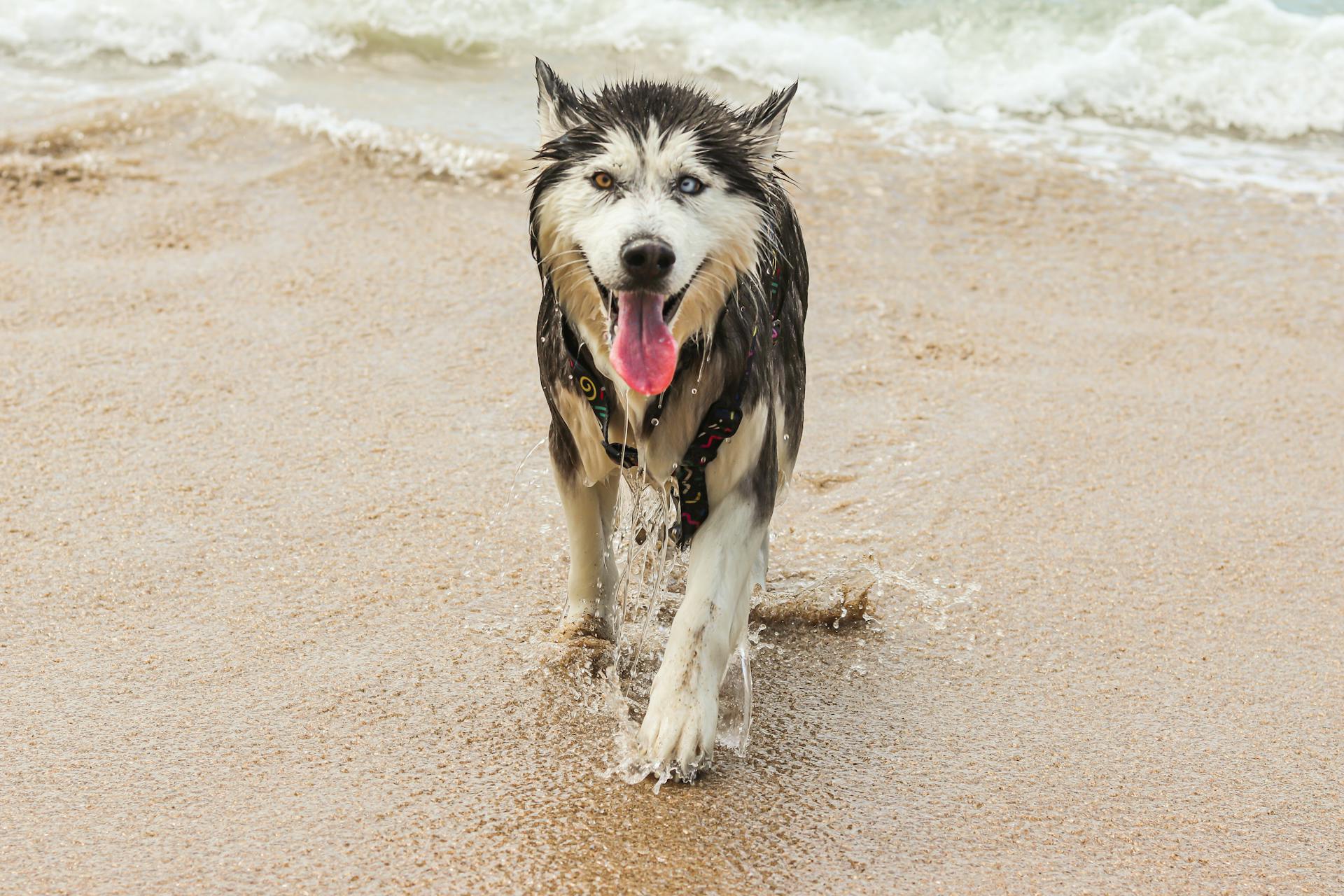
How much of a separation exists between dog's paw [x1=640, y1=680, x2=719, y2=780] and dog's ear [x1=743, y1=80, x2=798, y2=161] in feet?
4.35

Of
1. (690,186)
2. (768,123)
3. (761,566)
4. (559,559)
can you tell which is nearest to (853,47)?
(559,559)

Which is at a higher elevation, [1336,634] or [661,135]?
[661,135]

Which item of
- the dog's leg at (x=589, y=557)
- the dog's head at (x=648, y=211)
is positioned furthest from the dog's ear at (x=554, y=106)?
the dog's leg at (x=589, y=557)

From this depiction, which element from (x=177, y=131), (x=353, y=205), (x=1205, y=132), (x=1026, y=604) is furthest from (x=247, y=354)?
(x=1205, y=132)

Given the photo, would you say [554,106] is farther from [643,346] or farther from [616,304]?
[643,346]

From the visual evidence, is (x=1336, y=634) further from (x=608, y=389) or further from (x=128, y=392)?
(x=128, y=392)

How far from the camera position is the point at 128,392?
5.44 meters

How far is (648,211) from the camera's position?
10.2 feet

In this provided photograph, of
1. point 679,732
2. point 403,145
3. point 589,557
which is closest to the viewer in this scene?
point 679,732

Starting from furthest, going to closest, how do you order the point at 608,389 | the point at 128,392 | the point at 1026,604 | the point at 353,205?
the point at 353,205 < the point at 128,392 < the point at 1026,604 < the point at 608,389

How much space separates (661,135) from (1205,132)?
300 inches

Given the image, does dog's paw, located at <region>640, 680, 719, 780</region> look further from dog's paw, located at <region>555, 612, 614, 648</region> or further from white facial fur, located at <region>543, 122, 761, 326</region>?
white facial fur, located at <region>543, 122, 761, 326</region>

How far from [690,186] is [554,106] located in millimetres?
398

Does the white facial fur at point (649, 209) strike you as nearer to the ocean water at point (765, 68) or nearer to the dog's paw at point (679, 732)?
the dog's paw at point (679, 732)
